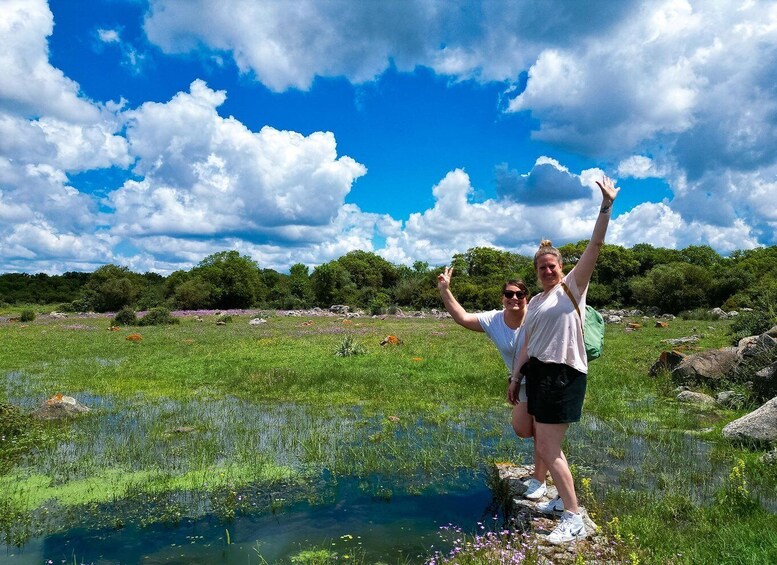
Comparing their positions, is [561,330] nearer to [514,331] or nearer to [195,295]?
[514,331]

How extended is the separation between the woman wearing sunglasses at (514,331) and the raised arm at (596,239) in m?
1.13

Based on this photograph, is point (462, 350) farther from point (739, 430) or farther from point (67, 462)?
point (67, 462)

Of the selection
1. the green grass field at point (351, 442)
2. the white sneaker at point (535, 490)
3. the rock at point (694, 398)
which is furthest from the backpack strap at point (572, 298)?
the rock at point (694, 398)

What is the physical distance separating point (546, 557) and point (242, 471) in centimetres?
455

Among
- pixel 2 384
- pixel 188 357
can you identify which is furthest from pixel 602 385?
pixel 2 384

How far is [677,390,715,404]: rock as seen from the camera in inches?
442

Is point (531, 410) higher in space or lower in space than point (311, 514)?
higher

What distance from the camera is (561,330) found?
454 centimetres

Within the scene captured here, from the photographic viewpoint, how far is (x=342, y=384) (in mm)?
13859

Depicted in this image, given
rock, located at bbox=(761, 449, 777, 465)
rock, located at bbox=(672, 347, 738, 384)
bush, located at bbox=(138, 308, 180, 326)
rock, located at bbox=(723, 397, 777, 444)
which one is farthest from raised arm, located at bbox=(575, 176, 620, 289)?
bush, located at bbox=(138, 308, 180, 326)

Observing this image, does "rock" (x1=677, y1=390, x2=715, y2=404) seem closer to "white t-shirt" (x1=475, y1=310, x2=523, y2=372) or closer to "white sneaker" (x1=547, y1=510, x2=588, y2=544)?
"white t-shirt" (x1=475, y1=310, x2=523, y2=372)

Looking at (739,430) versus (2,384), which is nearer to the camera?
(739,430)

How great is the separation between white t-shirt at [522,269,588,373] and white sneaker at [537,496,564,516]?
70.4 inches

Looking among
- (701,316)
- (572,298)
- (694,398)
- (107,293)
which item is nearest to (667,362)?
(694,398)
